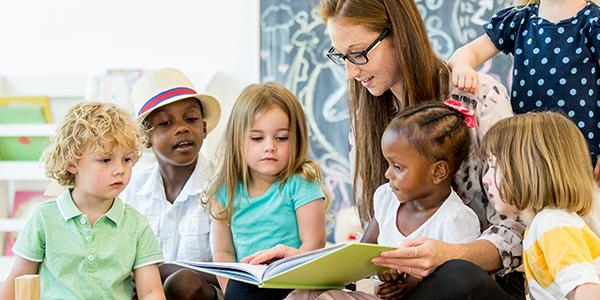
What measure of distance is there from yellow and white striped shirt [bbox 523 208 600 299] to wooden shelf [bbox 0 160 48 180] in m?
2.43

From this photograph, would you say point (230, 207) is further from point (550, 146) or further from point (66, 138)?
point (550, 146)

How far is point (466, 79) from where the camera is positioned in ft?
5.71

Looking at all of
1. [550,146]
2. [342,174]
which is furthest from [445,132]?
[342,174]

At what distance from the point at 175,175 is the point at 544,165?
1.01m

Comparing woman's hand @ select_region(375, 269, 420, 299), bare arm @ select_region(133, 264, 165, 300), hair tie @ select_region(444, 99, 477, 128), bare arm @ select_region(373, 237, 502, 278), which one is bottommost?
bare arm @ select_region(133, 264, 165, 300)

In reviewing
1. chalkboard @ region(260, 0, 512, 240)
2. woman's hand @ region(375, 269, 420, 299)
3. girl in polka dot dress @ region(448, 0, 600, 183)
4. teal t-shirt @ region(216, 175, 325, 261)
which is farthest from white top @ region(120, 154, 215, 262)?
chalkboard @ region(260, 0, 512, 240)

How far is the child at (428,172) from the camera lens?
5.35 ft

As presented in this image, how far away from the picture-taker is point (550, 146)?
59.9 inches

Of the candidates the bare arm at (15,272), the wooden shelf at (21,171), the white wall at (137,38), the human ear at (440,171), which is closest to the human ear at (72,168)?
the bare arm at (15,272)

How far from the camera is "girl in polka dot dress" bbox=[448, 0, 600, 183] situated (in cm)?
181

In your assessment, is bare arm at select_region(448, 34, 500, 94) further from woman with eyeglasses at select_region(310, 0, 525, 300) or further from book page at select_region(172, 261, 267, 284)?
book page at select_region(172, 261, 267, 284)

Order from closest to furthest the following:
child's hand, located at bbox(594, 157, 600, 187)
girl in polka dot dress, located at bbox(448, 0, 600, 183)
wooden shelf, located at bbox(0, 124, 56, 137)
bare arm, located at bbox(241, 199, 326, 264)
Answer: child's hand, located at bbox(594, 157, 600, 187) → girl in polka dot dress, located at bbox(448, 0, 600, 183) → bare arm, located at bbox(241, 199, 326, 264) → wooden shelf, located at bbox(0, 124, 56, 137)

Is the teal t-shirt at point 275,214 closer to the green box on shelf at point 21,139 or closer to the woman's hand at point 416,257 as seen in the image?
the woman's hand at point 416,257

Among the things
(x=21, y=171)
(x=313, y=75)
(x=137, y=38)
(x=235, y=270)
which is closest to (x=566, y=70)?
(x=235, y=270)
